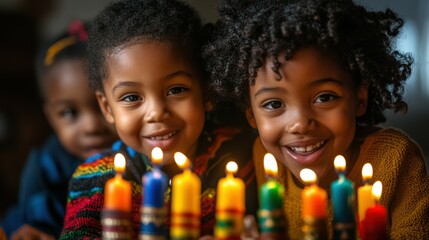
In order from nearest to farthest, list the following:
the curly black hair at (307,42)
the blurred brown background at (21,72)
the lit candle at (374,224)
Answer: the lit candle at (374,224) → the curly black hair at (307,42) → the blurred brown background at (21,72)

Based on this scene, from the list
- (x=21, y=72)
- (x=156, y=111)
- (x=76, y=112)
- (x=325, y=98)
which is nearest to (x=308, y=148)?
(x=325, y=98)

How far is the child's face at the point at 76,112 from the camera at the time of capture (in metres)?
2.05

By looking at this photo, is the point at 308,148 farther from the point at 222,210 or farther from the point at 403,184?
the point at 222,210

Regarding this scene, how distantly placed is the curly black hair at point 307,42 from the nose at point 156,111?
0.12 metres

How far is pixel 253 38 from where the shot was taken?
1353 millimetres

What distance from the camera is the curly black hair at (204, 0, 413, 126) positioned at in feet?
4.27

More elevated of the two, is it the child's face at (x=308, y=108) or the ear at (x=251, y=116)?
the ear at (x=251, y=116)

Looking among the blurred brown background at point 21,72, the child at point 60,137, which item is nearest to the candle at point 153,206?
the child at point 60,137

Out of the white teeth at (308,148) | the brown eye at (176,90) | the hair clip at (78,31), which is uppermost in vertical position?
the hair clip at (78,31)

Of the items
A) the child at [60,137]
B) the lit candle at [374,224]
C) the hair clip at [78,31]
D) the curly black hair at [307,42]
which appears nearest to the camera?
the lit candle at [374,224]

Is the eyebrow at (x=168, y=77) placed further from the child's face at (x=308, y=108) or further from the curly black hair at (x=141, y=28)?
the child's face at (x=308, y=108)

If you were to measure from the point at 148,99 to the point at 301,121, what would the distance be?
13.3 inches

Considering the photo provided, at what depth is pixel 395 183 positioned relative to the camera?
4.66 feet

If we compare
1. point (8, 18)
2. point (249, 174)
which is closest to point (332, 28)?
point (249, 174)
